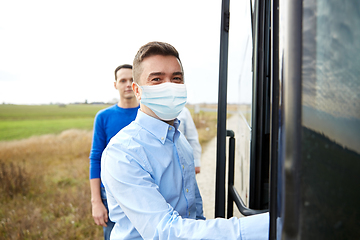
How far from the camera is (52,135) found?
7270 mm

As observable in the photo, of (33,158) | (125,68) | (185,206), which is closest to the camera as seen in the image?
(185,206)

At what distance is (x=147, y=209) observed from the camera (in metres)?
0.89

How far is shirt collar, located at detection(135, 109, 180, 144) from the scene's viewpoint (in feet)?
3.91

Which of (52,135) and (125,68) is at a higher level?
(125,68)

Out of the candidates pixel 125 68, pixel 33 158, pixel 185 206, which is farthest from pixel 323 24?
pixel 33 158

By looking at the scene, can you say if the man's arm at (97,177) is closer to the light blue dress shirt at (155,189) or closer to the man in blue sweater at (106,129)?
the man in blue sweater at (106,129)

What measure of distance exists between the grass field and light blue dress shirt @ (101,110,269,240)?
7.85 feet

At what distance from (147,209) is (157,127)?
0.43m

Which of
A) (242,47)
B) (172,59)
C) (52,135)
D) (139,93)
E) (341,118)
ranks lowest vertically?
(52,135)

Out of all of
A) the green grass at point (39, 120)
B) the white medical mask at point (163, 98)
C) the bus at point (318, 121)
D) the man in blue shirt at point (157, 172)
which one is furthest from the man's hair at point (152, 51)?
the green grass at point (39, 120)

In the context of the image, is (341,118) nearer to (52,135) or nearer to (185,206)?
(185,206)

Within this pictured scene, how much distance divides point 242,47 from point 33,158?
21.0ft

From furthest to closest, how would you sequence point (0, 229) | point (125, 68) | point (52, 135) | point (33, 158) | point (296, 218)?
point (52, 135) < point (33, 158) < point (0, 229) < point (125, 68) < point (296, 218)

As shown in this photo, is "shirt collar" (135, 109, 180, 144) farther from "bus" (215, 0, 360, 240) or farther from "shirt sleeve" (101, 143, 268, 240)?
"bus" (215, 0, 360, 240)
